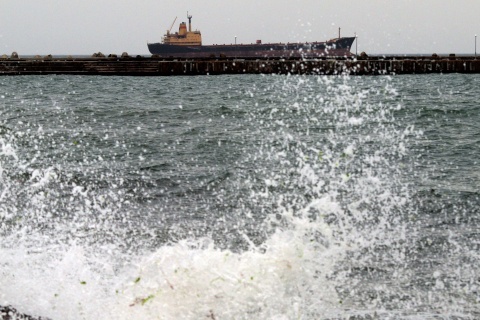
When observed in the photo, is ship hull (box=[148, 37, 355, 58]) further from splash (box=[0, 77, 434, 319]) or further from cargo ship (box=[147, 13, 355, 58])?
splash (box=[0, 77, 434, 319])

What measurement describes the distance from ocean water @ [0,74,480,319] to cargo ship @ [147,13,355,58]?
88702 mm

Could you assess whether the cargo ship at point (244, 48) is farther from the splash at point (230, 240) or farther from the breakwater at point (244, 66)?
the splash at point (230, 240)

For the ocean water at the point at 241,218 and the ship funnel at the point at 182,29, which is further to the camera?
the ship funnel at the point at 182,29

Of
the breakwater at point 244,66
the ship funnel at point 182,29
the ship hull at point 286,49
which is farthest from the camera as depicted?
the ship funnel at point 182,29

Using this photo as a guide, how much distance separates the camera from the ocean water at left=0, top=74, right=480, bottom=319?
6988mm

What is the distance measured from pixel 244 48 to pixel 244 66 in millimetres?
55566

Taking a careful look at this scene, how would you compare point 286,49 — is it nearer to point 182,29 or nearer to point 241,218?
point 182,29

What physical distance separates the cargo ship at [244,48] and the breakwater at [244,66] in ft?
147

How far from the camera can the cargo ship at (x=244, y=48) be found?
114 meters

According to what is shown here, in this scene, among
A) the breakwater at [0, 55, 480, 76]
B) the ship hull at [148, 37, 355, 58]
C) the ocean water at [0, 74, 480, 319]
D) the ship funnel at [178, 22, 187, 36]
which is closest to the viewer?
the ocean water at [0, 74, 480, 319]

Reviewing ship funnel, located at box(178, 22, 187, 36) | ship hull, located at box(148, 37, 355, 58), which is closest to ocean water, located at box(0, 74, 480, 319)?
ship hull, located at box(148, 37, 355, 58)

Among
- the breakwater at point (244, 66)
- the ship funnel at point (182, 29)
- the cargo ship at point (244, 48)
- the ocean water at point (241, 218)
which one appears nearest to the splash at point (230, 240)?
the ocean water at point (241, 218)

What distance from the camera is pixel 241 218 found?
1138 centimetres

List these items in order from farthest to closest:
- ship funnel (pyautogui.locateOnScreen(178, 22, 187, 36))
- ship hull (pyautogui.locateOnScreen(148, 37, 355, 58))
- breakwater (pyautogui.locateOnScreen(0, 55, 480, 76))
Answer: ship funnel (pyautogui.locateOnScreen(178, 22, 187, 36)) < ship hull (pyautogui.locateOnScreen(148, 37, 355, 58)) < breakwater (pyautogui.locateOnScreen(0, 55, 480, 76))
